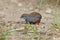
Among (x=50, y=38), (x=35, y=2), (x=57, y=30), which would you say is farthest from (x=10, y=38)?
(x=35, y=2)

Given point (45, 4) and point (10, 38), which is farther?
point (45, 4)

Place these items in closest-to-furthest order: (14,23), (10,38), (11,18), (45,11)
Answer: (10,38) < (14,23) < (11,18) < (45,11)

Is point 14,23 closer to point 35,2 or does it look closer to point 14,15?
point 14,15

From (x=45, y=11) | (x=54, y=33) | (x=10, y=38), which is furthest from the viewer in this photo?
(x=45, y=11)

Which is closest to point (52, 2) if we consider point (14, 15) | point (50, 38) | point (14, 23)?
point (14, 15)

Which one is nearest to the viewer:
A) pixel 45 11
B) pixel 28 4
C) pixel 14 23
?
pixel 14 23

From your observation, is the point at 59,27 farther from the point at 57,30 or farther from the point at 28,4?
the point at 28,4
